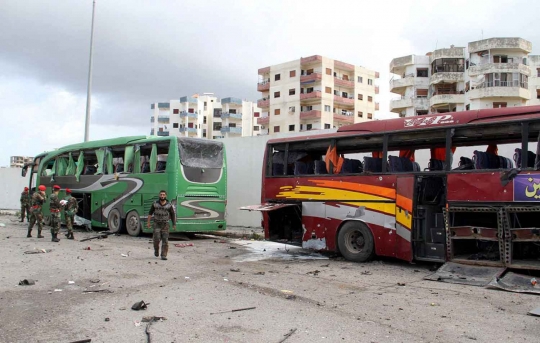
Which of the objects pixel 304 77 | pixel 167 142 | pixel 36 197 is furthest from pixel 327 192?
pixel 304 77

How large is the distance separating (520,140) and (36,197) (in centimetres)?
1410

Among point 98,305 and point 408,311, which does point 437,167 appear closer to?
point 408,311

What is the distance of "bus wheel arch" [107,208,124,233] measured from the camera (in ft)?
56.1

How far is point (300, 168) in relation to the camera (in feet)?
39.9

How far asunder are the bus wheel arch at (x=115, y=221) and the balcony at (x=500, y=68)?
4940 centimetres

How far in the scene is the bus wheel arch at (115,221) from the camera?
17.1m

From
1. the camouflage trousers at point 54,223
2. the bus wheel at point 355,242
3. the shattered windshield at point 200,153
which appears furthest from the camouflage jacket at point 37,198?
the bus wheel at point 355,242

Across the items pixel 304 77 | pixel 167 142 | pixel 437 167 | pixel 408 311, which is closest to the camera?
pixel 408 311

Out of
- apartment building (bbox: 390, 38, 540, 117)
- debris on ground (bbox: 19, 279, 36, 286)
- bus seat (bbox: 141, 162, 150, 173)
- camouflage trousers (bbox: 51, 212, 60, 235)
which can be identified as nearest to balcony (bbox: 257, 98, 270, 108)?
apartment building (bbox: 390, 38, 540, 117)

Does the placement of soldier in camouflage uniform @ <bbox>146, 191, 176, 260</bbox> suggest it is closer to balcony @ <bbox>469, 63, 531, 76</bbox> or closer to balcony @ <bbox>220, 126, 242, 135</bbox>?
balcony @ <bbox>469, 63, 531, 76</bbox>

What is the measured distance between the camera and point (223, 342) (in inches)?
192

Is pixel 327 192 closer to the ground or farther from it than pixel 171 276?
farther from it

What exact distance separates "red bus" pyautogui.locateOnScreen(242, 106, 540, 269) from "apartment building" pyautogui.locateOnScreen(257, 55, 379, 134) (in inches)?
2162

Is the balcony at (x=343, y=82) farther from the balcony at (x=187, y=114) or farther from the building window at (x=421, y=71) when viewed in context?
the balcony at (x=187, y=114)
